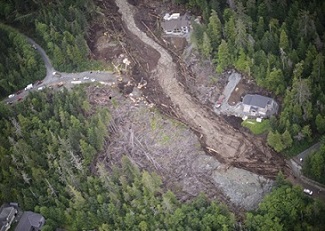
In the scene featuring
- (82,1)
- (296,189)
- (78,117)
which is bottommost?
(296,189)

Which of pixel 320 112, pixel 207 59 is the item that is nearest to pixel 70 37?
pixel 207 59

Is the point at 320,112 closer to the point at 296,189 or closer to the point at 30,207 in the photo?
the point at 296,189

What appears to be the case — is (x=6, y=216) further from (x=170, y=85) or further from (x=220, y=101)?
(x=220, y=101)

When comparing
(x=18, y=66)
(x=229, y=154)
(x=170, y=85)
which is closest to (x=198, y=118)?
(x=229, y=154)

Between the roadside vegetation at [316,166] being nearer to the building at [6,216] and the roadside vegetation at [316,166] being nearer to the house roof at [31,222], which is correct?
the house roof at [31,222]

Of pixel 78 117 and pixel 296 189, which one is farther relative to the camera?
pixel 78 117
